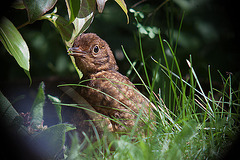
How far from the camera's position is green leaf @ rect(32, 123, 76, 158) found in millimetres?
1110

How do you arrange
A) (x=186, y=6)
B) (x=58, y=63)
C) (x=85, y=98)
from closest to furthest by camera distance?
(x=85, y=98), (x=186, y=6), (x=58, y=63)

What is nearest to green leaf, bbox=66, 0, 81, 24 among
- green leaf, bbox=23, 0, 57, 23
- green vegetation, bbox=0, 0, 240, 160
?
green vegetation, bbox=0, 0, 240, 160

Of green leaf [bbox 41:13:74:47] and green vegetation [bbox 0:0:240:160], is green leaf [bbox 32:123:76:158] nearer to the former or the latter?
green vegetation [bbox 0:0:240:160]

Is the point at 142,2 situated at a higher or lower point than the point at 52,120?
higher

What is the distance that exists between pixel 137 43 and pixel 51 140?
0.94 m

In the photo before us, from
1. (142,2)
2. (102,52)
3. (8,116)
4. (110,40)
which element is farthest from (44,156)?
(142,2)

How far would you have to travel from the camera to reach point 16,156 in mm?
1147

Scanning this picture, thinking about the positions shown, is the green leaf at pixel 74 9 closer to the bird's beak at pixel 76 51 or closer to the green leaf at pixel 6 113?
the bird's beak at pixel 76 51

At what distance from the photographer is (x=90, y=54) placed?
4.73 feet

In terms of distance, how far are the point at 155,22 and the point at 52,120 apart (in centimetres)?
92

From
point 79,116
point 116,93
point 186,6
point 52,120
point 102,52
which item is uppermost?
point 186,6

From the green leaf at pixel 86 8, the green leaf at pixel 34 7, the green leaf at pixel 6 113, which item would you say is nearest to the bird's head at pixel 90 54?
the green leaf at pixel 86 8

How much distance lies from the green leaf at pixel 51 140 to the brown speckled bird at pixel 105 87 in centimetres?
23

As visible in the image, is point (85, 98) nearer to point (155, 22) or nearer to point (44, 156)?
point (44, 156)
